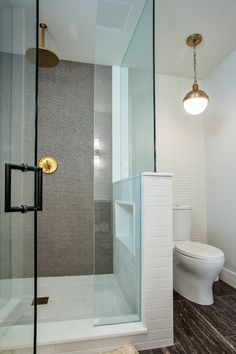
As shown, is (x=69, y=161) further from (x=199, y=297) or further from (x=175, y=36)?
(x=199, y=297)

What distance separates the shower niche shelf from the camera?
1.59 m

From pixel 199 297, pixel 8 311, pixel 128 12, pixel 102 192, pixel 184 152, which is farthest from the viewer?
pixel 184 152

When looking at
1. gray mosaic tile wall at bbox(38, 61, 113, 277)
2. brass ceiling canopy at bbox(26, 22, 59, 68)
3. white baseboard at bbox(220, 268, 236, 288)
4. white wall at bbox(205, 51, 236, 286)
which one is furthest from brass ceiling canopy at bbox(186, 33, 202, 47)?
white baseboard at bbox(220, 268, 236, 288)

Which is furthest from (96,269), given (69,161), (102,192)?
(69,161)

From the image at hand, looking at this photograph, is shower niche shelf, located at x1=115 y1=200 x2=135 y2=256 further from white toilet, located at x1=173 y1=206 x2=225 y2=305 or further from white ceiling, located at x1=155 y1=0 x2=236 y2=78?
white ceiling, located at x1=155 y1=0 x2=236 y2=78

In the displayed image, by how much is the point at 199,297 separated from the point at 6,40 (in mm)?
2578

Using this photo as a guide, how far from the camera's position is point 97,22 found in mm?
1716

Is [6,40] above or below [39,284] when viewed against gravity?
above

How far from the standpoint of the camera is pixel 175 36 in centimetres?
203

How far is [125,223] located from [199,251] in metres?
0.73

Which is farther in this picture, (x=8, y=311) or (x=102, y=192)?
(x=102, y=192)

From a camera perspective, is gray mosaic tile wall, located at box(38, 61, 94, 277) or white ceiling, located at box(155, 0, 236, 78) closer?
white ceiling, located at box(155, 0, 236, 78)

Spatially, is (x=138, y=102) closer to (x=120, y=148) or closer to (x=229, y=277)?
(x=120, y=148)

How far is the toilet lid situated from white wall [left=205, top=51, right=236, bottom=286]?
47 centimetres
